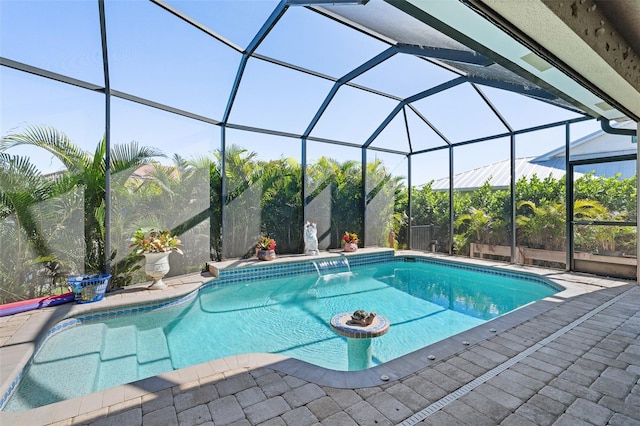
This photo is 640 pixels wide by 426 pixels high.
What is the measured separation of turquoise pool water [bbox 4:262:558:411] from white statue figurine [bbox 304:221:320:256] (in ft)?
4.02

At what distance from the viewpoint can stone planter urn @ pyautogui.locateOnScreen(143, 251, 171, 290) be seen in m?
5.54

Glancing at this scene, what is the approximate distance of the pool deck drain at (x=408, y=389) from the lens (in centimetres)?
211

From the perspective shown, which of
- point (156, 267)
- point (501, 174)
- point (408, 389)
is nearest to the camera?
point (408, 389)

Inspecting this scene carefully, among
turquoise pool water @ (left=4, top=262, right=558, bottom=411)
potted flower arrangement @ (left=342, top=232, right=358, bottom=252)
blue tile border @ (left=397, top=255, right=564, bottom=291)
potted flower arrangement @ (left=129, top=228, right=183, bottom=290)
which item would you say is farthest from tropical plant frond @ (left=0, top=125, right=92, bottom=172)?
blue tile border @ (left=397, top=255, right=564, bottom=291)

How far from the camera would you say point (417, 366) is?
2.77m

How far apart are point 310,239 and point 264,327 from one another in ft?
13.7

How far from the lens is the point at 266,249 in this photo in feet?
26.2

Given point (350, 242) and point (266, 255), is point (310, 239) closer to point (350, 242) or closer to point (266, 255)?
point (266, 255)

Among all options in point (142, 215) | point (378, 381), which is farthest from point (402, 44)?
point (142, 215)

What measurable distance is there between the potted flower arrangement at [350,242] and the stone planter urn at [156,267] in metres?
5.33

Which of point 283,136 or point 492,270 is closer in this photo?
point 492,270

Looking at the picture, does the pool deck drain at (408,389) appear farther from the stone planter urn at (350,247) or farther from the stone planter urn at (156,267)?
the stone planter urn at (350,247)

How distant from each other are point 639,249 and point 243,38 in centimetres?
843

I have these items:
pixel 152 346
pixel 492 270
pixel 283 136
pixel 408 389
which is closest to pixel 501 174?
pixel 492 270
